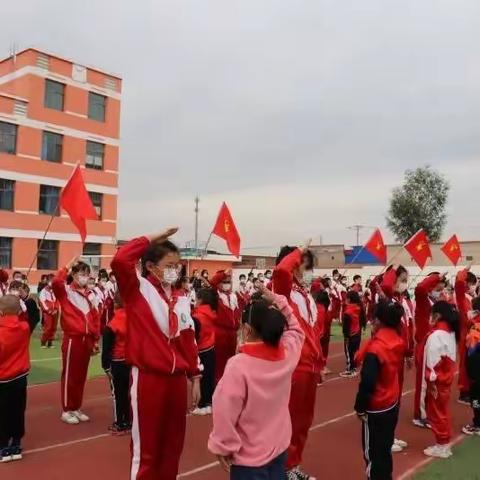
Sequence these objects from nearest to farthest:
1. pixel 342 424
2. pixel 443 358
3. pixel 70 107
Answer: pixel 443 358 < pixel 342 424 < pixel 70 107

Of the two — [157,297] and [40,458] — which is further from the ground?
[157,297]

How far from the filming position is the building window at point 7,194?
30.8 metres

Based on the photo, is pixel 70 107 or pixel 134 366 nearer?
pixel 134 366

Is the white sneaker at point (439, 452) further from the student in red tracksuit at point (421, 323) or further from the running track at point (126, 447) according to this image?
the student in red tracksuit at point (421, 323)

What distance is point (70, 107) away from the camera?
3344 centimetres

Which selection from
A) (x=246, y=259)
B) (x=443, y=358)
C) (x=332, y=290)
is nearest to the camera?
(x=443, y=358)

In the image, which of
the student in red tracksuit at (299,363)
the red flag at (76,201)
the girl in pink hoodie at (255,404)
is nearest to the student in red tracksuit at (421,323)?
the student in red tracksuit at (299,363)

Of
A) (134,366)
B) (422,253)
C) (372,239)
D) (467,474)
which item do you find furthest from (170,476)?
(372,239)

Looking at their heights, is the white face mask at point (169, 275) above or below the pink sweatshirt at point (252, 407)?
above

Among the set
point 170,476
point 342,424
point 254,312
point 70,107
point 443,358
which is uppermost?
point 70,107

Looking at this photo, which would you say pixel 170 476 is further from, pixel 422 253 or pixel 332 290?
pixel 332 290

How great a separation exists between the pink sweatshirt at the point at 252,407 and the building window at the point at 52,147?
3156 centimetres

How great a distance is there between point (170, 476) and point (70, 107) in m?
32.2

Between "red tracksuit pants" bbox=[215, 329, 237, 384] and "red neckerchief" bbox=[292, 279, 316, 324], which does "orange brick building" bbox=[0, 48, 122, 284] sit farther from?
"red neckerchief" bbox=[292, 279, 316, 324]
